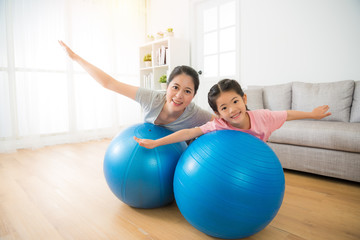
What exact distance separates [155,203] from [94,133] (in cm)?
297

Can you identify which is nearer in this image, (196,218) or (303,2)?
(196,218)

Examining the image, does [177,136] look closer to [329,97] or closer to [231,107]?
[231,107]

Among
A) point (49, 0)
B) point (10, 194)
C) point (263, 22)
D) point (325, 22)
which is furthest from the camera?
point (49, 0)

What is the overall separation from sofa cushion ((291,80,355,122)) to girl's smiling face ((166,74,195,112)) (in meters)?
1.74

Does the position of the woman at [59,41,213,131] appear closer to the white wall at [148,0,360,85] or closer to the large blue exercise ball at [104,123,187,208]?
the large blue exercise ball at [104,123,187,208]

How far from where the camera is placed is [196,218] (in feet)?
3.48

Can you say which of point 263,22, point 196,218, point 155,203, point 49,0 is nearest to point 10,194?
point 155,203

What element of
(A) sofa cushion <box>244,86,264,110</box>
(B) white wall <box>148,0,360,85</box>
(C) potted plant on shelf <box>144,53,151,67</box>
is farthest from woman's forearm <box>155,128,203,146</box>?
(C) potted plant on shelf <box>144,53,151,67</box>

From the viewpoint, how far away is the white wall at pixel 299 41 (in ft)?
8.53

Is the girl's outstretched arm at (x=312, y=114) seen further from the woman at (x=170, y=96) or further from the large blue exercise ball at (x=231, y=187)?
the woman at (x=170, y=96)

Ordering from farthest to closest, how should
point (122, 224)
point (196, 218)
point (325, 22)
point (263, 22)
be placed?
1. point (263, 22)
2. point (325, 22)
3. point (122, 224)
4. point (196, 218)

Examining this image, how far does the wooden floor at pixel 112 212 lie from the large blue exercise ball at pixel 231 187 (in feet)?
0.72

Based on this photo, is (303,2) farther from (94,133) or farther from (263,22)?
(94,133)

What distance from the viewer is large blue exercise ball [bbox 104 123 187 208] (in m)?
1.29
